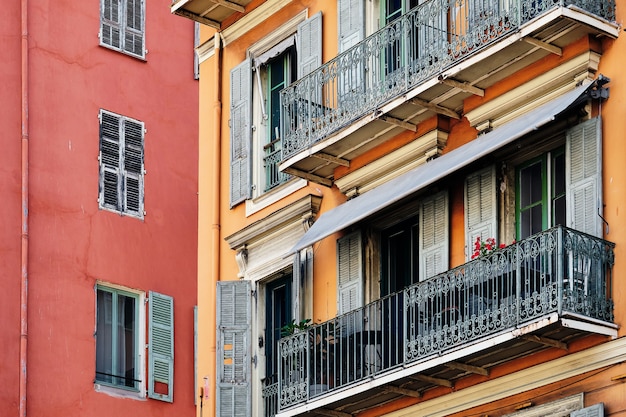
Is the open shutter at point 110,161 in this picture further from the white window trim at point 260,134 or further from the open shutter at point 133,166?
the white window trim at point 260,134

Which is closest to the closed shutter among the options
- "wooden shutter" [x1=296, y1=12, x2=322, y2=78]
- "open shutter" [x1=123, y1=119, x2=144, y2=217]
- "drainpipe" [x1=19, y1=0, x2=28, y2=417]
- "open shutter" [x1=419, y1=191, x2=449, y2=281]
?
"open shutter" [x1=419, y1=191, x2=449, y2=281]

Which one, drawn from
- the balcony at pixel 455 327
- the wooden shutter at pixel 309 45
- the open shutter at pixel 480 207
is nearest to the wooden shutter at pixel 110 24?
the wooden shutter at pixel 309 45

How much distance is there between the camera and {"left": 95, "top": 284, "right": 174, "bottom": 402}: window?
30875mm

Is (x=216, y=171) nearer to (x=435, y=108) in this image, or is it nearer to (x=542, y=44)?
(x=435, y=108)

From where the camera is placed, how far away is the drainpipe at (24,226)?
29594 millimetres

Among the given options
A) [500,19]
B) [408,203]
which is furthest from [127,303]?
[500,19]

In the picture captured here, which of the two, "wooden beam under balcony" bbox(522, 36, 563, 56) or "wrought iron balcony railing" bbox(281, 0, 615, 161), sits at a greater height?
"wrought iron balcony railing" bbox(281, 0, 615, 161)

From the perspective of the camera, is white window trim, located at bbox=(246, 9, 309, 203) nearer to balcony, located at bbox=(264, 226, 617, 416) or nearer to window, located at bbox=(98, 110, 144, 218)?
balcony, located at bbox=(264, 226, 617, 416)

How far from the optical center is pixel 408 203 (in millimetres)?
22703

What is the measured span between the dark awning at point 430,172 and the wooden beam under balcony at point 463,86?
0.54m

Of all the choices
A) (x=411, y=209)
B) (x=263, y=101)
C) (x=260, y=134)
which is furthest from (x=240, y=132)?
(x=411, y=209)

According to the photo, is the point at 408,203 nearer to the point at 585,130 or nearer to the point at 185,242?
the point at 585,130

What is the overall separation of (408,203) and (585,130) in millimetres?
3231

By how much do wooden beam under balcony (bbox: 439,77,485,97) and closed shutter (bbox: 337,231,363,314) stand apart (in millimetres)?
2753
